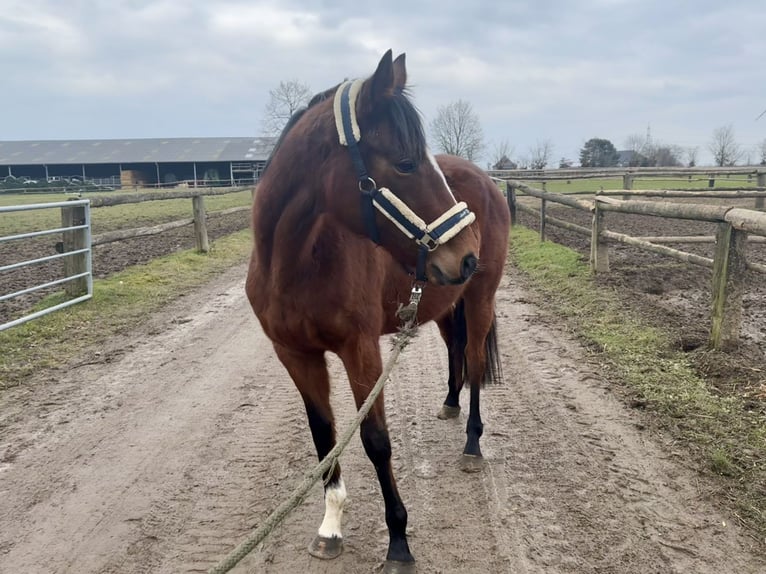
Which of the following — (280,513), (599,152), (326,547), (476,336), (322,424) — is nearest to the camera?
(280,513)

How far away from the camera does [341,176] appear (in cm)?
212

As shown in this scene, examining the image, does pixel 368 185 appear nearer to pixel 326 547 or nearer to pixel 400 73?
pixel 400 73

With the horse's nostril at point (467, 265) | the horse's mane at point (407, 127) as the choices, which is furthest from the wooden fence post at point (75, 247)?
the horse's nostril at point (467, 265)

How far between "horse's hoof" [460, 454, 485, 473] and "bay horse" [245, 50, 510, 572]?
77 cm

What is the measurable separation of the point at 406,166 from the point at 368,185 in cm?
16

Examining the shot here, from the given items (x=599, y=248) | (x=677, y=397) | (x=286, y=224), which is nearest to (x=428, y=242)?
(x=286, y=224)

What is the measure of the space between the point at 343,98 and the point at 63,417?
319 cm

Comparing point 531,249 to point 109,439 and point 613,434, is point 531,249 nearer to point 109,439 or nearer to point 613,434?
point 613,434

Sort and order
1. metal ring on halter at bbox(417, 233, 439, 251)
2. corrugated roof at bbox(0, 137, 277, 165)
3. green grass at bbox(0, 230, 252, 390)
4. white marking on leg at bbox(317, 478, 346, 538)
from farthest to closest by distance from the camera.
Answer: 1. corrugated roof at bbox(0, 137, 277, 165)
2. green grass at bbox(0, 230, 252, 390)
3. white marking on leg at bbox(317, 478, 346, 538)
4. metal ring on halter at bbox(417, 233, 439, 251)

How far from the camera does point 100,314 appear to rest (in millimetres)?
6477

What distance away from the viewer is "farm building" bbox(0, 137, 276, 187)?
47.6 metres

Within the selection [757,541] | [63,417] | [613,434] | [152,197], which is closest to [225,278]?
[152,197]

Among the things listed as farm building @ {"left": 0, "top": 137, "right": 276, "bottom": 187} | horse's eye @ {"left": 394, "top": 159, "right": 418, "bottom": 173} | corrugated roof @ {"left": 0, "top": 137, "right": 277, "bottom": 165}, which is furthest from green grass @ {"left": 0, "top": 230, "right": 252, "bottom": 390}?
corrugated roof @ {"left": 0, "top": 137, "right": 277, "bottom": 165}

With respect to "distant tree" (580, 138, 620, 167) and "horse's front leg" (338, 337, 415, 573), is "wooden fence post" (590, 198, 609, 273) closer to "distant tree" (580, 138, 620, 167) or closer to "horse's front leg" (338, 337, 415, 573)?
"horse's front leg" (338, 337, 415, 573)
